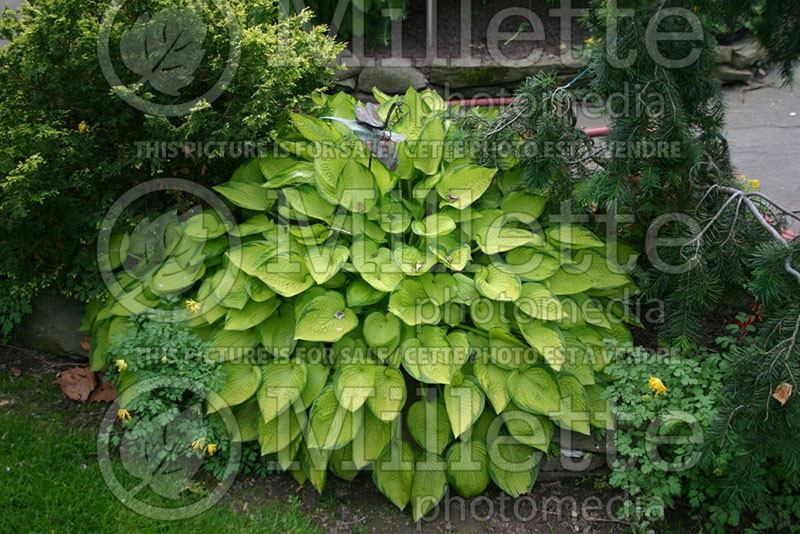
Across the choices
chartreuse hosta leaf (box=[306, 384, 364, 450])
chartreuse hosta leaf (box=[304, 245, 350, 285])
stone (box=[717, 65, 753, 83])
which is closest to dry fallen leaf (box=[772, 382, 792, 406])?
chartreuse hosta leaf (box=[306, 384, 364, 450])

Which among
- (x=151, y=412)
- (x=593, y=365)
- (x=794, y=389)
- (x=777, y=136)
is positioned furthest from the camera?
(x=777, y=136)

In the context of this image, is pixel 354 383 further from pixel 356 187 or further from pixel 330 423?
pixel 356 187

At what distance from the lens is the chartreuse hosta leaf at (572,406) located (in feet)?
7.30

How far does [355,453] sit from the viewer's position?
219 cm

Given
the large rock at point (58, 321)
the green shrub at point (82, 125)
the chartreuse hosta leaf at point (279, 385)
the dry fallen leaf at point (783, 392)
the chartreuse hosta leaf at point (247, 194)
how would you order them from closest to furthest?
the dry fallen leaf at point (783, 392), the chartreuse hosta leaf at point (279, 385), the green shrub at point (82, 125), the chartreuse hosta leaf at point (247, 194), the large rock at point (58, 321)

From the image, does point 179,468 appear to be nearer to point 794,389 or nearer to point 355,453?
point 355,453

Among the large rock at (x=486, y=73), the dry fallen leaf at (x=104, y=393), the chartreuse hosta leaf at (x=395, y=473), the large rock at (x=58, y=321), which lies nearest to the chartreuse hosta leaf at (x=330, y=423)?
the chartreuse hosta leaf at (x=395, y=473)

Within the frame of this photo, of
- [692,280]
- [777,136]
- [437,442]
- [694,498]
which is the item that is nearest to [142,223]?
[437,442]

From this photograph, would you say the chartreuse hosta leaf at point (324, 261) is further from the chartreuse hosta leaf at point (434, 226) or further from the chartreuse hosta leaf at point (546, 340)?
the chartreuse hosta leaf at point (546, 340)

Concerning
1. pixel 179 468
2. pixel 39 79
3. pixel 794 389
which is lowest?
pixel 179 468

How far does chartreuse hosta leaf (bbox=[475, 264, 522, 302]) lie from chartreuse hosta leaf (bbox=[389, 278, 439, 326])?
196 mm

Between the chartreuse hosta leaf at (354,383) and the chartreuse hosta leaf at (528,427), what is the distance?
1.70 feet

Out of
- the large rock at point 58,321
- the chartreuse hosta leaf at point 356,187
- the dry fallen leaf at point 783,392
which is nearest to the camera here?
the dry fallen leaf at point 783,392

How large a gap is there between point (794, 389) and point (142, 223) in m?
2.36
